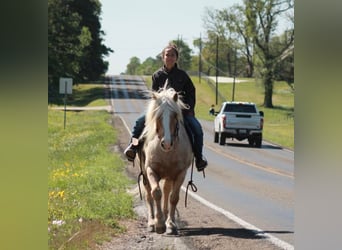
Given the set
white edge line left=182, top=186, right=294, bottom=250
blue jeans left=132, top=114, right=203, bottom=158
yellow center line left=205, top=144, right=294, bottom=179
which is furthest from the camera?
yellow center line left=205, top=144, right=294, bottom=179

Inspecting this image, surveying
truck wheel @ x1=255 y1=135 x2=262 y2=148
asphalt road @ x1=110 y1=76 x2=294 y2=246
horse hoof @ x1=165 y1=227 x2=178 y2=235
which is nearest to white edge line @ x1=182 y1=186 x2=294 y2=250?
asphalt road @ x1=110 y1=76 x2=294 y2=246

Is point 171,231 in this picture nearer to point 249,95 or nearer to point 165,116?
point 165,116

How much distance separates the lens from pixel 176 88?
4555mm

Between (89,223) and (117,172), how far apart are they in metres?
3.60

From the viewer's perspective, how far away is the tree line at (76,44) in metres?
4.28

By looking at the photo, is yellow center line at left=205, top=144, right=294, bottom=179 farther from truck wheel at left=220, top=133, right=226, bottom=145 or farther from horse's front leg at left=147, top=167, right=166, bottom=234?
horse's front leg at left=147, top=167, right=166, bottom=234

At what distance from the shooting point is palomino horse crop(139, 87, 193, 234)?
13.9ft

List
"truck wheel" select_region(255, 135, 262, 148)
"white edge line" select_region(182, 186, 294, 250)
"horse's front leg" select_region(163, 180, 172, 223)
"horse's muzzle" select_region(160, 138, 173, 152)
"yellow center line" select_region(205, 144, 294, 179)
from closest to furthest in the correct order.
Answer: "horse's muzzle" select_region(160, 138, 173, 152), "white edge line" select_region(182, 186, 294, 250), "horse's front leg" select_region(163, 180, 172, 223), "yellow center line" select_region(205, 144, 294, 179), "truck wheel" select_region(255, 135, 262, 148)

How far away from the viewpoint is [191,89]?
4.56 metres

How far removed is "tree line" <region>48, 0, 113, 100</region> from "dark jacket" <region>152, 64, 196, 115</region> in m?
0.51

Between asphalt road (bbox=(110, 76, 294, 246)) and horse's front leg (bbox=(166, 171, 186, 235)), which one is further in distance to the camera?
asphalt road (bbox=(110, 76, 294, 246))

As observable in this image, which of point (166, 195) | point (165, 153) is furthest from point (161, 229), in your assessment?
point (165, 153)

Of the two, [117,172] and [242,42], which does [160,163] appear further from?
[117,172]
